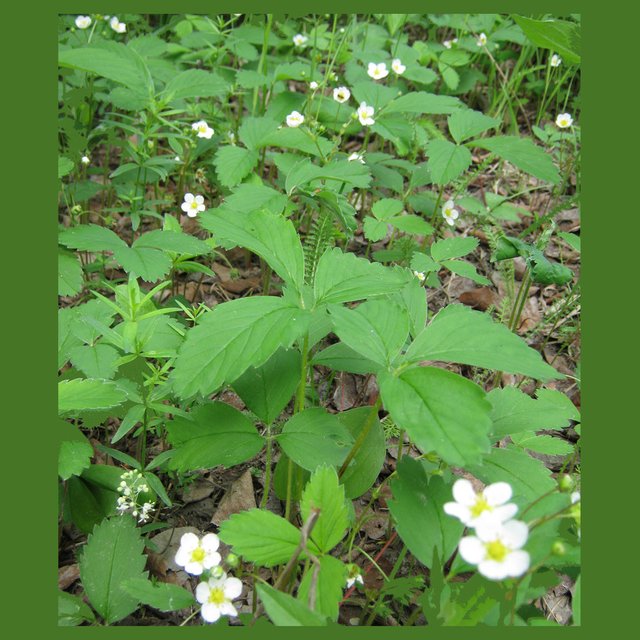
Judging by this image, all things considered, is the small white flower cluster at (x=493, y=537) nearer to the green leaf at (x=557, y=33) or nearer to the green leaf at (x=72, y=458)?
the green leaf at (x=72, y=458)

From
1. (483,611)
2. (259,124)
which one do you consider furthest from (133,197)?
(483,611)

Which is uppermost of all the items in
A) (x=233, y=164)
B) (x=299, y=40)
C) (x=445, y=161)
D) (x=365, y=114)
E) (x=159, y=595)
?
(x=299, y=40)

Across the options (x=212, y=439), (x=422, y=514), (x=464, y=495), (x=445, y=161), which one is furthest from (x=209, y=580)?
(x=445, y=161)

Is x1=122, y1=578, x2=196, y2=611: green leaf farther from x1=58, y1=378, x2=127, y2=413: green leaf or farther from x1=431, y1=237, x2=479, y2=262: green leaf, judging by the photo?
x1=431, y1=237, x2=479, y2=262: green leaf

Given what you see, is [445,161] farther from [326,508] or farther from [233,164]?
[326,508]

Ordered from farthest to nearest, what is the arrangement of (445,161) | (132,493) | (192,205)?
(192,205) < (445,161) < (132,493)

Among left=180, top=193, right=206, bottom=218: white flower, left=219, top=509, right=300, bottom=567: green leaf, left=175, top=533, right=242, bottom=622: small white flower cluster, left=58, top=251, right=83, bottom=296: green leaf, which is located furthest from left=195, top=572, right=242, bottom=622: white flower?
left=180, top=193, right=206, bottom=218: white flower

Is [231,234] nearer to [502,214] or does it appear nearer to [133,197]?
[133,197]
